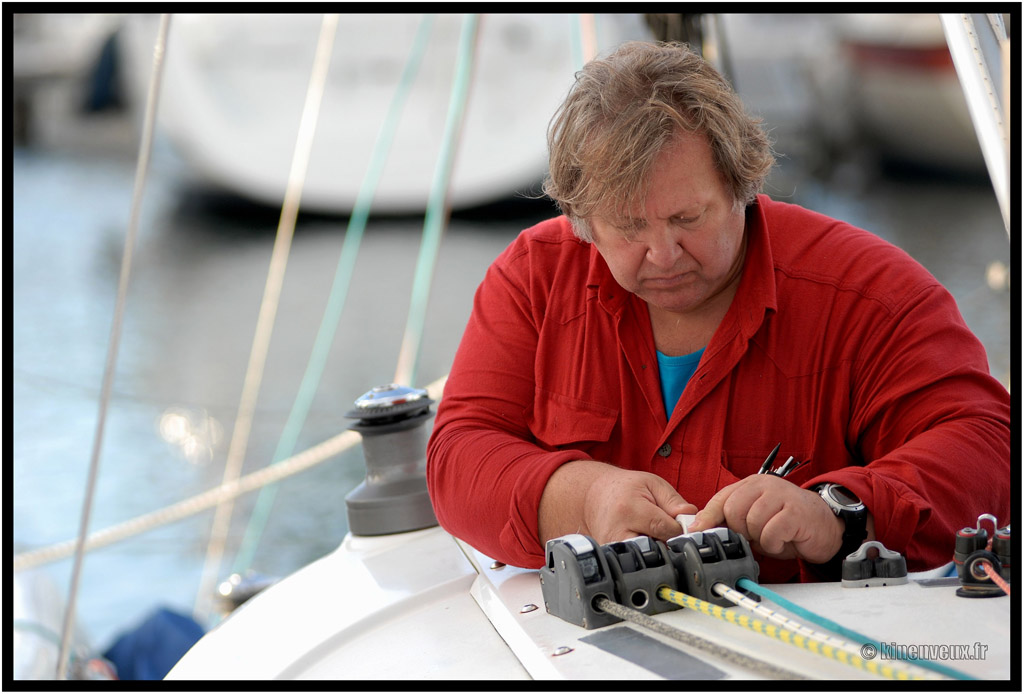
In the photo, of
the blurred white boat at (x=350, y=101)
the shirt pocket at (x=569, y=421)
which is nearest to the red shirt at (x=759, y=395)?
the shirt pocket at (x=569, y=421)

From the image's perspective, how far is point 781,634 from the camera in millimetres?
695

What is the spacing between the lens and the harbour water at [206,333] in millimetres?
3002

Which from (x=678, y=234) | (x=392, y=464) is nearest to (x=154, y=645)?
(x=392, y=464)

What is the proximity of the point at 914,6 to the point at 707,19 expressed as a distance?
1061 millimetres

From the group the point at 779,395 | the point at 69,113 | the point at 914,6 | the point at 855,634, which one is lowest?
the point at 855,634

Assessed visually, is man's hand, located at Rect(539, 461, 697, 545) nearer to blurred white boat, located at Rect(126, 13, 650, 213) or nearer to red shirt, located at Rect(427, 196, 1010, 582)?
red shirt, located at Rect(427, 196, 1010, 582)

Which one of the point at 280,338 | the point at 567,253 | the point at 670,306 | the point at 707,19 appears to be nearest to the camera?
the point at 670,306

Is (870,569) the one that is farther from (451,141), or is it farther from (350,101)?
(350,101)

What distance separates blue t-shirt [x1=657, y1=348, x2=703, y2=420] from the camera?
107 centimetres

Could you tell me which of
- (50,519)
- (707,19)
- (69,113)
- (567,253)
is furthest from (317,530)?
(69,113)

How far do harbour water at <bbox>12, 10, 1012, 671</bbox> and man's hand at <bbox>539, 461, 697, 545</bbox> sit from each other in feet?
1.49

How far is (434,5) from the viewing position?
0.92 metres

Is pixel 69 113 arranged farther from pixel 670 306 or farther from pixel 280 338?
pixel 670 306

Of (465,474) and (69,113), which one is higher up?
(69,113)
